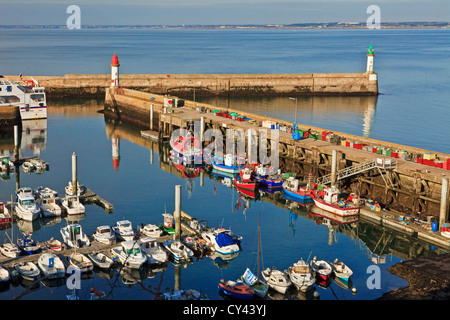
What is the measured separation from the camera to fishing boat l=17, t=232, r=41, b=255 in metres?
39.9

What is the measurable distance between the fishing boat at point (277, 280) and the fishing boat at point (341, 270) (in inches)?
131

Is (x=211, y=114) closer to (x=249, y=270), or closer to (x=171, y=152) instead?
(x=171, y=152)

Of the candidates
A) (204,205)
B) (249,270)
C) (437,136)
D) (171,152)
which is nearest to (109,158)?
(171,152)

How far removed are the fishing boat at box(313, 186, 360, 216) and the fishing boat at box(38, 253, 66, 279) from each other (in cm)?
2225

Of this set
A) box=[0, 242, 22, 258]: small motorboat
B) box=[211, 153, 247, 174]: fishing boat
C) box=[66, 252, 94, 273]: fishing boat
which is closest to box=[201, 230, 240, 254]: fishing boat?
box=[66, 252, 94, 273]: fishing boat

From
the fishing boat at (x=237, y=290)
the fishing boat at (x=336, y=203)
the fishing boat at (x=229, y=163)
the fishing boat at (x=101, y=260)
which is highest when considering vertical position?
the fishing boat at (x=229, y=163)

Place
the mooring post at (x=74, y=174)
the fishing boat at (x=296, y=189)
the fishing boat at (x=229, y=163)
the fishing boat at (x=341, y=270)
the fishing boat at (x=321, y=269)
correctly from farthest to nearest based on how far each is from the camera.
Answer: the fishing boat at (x=229, y=163)
the fishing boat at (x=296, y=189)
the mooring post at (x=74, y=174)
the fishing boat at (x=341, y=270)
the fishing boat at (x=321, y=269)

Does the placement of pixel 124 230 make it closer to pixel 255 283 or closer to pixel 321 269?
pixel 255 283

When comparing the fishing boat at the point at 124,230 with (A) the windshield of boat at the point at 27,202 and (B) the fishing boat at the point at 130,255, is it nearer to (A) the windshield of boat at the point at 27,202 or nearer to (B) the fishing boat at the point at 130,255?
(B) the fishing boat at the point at 130,255

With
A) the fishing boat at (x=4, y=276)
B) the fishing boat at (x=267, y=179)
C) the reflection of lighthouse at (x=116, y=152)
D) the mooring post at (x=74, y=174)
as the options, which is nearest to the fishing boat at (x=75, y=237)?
the fishing boat at (x=4, y=276)

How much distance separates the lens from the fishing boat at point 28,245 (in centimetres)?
3994

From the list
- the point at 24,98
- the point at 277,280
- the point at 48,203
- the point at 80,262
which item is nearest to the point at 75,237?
the point at 80,262

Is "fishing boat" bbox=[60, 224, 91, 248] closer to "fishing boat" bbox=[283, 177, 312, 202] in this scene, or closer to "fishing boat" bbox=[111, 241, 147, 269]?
"fishing boat" bbox=[111, 241, 147, 269]

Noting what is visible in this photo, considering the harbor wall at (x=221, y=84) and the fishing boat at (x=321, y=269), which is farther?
the harbor wall at (x=221, y=84)
